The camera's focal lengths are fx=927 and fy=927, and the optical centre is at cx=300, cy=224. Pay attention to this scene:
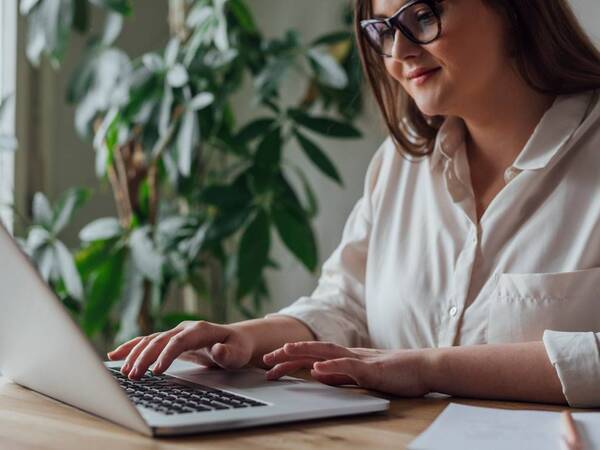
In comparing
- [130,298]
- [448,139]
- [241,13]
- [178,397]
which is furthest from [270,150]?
[178,397]

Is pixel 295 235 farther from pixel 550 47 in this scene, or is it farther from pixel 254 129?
pixel 550 47

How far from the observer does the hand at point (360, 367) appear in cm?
105

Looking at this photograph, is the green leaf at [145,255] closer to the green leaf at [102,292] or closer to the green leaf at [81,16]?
the green leaf at [102,292]

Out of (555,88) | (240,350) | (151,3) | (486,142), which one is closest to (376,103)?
(486,142)

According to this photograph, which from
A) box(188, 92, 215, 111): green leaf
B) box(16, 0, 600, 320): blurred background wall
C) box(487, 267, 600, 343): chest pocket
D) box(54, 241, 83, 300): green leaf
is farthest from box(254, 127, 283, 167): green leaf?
box(487, 267, 600, 343): chest pocket

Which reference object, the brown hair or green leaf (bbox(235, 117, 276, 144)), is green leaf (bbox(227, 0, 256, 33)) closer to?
green leaf (bbox(235, 117, 276, 144))

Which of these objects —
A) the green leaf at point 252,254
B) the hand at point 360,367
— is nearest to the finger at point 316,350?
the hand at point 360,367

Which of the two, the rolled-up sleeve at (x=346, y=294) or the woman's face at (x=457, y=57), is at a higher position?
the woman's face at (x=457, y=57)

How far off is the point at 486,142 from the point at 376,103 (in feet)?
0.82

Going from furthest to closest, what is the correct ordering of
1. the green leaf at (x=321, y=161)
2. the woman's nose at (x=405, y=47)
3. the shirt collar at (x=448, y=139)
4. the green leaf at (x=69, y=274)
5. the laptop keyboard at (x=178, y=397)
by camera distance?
1. the green leaf at (x=321, y=161)
2. the green leaf at (x=69, y=274)
3. the shirt collar at (x=448, y=139)
4. the woman's nose at (x=405, y=47)
5. the laptop keyboard at (x=178, y=397)

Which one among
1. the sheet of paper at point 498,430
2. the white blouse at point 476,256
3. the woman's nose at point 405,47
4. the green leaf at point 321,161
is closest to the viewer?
the sheet of paper at point 498,430

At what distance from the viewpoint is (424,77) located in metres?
1.40

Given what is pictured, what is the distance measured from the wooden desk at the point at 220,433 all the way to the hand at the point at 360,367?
55 millimetres

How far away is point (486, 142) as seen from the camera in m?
1.49
